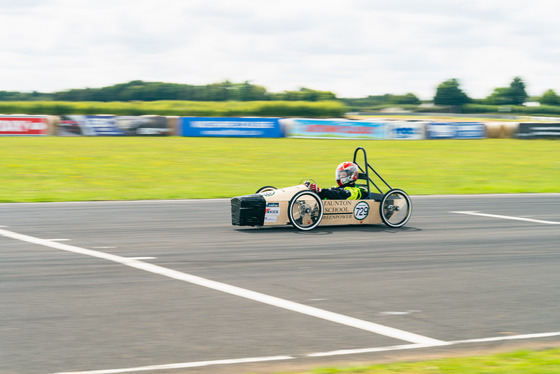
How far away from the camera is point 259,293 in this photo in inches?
293

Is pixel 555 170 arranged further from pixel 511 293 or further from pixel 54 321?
pixel 54 321

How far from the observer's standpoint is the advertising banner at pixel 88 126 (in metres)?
41.1

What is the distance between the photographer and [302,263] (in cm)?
912

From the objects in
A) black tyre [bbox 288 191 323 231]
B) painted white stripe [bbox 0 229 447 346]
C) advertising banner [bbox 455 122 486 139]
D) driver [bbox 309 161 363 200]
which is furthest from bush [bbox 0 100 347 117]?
painted white stripe [bbox 0 229 447 346]

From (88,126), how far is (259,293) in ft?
118

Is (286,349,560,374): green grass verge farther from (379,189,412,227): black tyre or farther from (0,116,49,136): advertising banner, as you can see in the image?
(0,116,49,136): advertising banner

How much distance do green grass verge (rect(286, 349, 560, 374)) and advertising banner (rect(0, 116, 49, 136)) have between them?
38626 millimetres

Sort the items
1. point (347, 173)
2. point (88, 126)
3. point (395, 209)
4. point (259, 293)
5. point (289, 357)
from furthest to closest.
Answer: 1. point (88, 126)
2. point (395, 209)
3. point (347, 173)
4. point (259, 293)
5. point (289, 357)

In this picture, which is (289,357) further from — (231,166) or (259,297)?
(231,166)

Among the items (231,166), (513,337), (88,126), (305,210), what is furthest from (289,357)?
(88,126)

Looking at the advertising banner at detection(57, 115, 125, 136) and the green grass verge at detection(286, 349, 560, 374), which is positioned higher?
the advertising banner at detection(57, 115, 125, 136)

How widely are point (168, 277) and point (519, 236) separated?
6.47 meters

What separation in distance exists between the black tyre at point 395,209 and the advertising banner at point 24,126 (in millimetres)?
32404

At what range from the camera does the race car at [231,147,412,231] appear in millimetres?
11508
